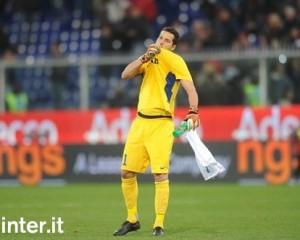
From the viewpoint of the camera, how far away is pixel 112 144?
22516 mm

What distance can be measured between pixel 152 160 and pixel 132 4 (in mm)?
16949

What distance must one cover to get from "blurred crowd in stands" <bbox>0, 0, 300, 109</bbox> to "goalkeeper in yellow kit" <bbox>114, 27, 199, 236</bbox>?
10787 mm

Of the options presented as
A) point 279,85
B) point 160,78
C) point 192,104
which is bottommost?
point 192,104

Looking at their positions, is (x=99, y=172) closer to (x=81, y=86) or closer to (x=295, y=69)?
(x=81, y=86)

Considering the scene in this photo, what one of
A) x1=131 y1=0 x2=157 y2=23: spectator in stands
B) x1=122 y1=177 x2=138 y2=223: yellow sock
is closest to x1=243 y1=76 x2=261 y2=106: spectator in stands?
x1=131 y1=0 x2=157 y2=23: spectator in stands

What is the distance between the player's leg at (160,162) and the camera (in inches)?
443

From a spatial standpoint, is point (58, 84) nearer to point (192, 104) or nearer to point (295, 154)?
point (295, 154)

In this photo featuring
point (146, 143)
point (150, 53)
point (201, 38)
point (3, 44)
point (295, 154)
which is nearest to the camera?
point (150, 53)

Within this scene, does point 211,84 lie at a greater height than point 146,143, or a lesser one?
greater

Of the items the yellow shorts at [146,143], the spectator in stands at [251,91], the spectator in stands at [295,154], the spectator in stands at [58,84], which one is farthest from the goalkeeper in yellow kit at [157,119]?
the spectator in stands at [58,84]

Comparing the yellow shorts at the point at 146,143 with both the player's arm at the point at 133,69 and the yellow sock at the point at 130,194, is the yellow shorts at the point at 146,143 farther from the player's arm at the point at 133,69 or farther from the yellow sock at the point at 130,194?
the player's arm at the point at 133,69

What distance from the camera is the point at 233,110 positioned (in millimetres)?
22438

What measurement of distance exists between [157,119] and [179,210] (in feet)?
12.1

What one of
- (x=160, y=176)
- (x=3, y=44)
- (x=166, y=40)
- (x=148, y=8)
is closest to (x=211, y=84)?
(x=148, y=8)
